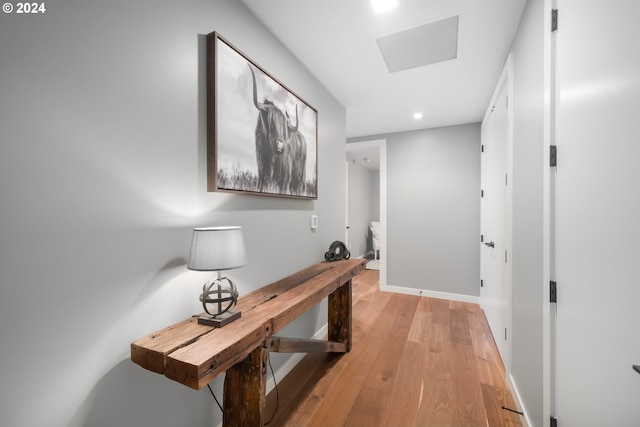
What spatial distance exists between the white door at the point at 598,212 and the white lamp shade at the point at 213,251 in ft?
4.18

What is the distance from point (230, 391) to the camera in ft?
3.92

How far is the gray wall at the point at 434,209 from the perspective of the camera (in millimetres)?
3639

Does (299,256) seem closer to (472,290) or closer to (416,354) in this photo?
(416,354)

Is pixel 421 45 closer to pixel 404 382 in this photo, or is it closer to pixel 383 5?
pixel 383 5

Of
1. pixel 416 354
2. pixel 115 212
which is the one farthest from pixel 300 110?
pixel 416 354

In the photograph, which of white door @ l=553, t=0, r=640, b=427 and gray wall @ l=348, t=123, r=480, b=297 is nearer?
white door @ l=553, t=0, r=640, b=427

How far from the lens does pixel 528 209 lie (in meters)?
1.50

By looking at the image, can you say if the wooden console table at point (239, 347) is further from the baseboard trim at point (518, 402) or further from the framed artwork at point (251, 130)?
the baseboard trim at point (518, 402)

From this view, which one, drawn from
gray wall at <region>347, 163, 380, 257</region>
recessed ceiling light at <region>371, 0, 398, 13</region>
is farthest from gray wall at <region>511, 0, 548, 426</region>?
gray wall at <region>347, 163, 380, 257</region>

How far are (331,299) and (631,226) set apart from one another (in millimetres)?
1996

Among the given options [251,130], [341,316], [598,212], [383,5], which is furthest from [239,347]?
[383,5]

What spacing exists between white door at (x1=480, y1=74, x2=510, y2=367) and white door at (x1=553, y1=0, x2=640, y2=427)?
1.01 m

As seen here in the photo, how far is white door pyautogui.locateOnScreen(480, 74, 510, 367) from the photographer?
2152 mm

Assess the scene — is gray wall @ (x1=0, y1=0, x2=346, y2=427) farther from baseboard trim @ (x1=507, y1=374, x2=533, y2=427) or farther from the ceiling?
baseboard trim @ (x1=507, y1=374, x2=533, y2=427)
